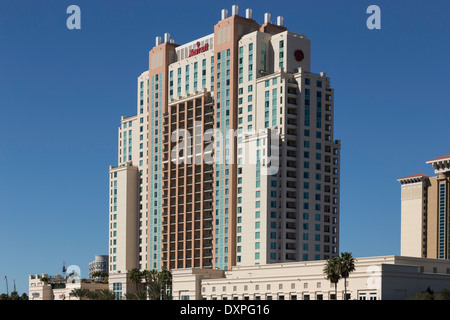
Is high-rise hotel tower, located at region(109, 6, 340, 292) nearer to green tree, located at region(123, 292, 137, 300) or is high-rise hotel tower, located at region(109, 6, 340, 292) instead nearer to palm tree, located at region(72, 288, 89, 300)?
palm tree, located at region(72, 288, 89, 300)

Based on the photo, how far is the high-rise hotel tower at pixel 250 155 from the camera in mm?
166000

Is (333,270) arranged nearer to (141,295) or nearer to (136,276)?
(141,295)

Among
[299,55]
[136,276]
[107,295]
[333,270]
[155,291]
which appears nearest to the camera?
[333,270]

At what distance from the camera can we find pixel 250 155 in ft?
553

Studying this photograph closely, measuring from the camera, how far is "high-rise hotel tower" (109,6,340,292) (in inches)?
6535

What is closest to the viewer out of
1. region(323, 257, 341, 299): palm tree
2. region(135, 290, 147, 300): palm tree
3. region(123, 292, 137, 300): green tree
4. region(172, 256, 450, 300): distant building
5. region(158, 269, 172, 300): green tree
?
region(172, 256, 450, 300): distant building

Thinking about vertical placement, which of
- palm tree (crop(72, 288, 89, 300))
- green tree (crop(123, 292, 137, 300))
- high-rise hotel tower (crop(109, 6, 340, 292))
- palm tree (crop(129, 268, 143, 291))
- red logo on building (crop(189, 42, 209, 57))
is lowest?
palm tree (crop(72, 288, 89, 300))

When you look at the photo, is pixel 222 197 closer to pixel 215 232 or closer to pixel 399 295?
pixel 215 232

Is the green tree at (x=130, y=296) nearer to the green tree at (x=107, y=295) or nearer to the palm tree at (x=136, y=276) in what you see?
the green tree at (x=107, y=295)

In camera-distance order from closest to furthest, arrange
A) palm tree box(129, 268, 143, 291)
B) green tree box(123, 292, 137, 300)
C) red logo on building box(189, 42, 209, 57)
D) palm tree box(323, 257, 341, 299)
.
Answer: palm tree box(323, 257, 341, 299) < green tree box(123, 292, 137, 300) < red logo on building box(189, 42, 209, 57) < palm tree box(129, 268, 143, 291)

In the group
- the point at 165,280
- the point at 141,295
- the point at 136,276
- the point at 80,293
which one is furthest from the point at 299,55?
the point at 80,293

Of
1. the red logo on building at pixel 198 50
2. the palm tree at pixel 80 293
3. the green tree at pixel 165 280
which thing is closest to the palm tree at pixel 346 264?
the green tree at pixel 165 280

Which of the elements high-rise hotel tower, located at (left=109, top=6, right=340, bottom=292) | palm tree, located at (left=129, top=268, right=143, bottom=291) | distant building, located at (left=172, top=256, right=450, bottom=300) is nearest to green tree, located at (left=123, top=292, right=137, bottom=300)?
distant building, located at (left=172, top=256, right=450, bottom=300)

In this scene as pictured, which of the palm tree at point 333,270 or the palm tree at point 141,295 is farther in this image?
the palm tree at point 141,295
